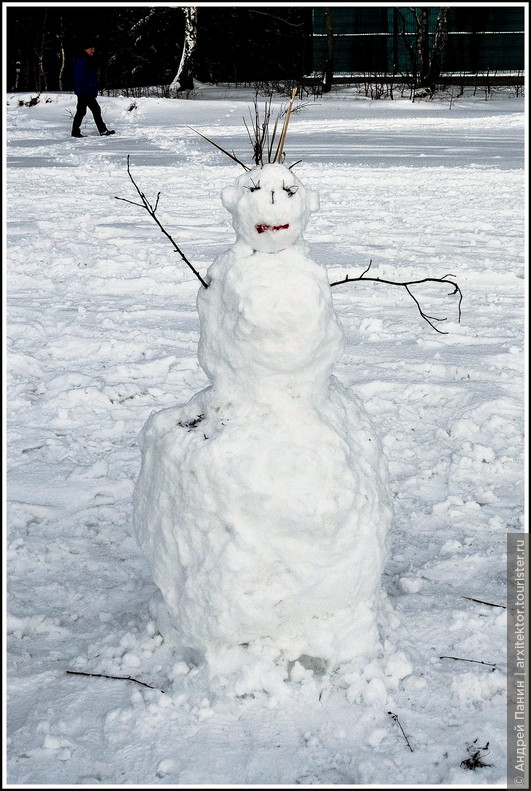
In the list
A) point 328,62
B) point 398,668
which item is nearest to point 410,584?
point 398,668

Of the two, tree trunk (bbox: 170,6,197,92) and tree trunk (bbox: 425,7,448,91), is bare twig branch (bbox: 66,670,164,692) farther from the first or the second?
tree trunk (bbox: 170,6,197,92)

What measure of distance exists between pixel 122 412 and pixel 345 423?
206 cm

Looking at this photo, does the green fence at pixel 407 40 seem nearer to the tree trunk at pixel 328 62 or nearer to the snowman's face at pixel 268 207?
the tree trunk at pixel 328 62

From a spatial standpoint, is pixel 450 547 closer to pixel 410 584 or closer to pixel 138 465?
pixel 410 584

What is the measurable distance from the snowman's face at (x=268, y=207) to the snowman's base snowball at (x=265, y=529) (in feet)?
1.56

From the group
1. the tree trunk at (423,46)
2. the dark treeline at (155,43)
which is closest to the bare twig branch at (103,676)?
the tree trunk at (423,46)

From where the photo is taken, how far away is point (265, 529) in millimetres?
2348

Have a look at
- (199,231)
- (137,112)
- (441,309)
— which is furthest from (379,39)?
(441,309)

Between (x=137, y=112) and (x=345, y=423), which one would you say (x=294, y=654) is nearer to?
(x=345, y=423)

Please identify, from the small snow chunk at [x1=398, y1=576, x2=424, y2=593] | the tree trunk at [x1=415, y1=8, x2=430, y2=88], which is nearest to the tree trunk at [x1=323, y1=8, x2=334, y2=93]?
the tree trunk at [x1=415, y1=8, x2=430, y2=88]

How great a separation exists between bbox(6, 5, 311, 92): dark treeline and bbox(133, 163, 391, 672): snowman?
25.4 metres

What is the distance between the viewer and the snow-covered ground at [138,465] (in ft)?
7.57

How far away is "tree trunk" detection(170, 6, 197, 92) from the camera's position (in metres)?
19.7

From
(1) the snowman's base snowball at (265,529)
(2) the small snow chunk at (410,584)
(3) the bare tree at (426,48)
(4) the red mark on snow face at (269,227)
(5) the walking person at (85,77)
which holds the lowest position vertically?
(2) the small snow chunk at (410,584)
